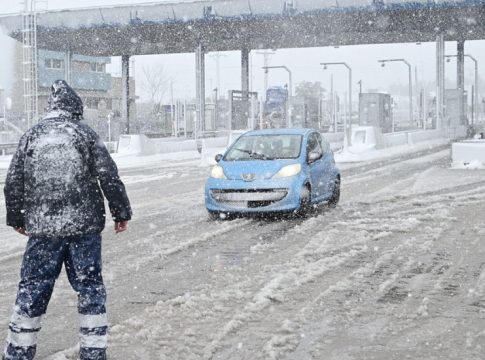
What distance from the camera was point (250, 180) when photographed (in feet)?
38.8

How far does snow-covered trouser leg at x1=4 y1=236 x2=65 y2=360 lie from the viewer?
456 centimetres

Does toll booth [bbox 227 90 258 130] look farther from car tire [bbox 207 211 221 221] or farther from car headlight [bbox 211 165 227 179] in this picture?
car tire [bbox 207 211 221 221]

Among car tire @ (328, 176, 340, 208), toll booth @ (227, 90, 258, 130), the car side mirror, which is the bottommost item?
car tire @ (328, 176, 340, 208)

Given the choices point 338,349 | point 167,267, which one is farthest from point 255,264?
point 338,349

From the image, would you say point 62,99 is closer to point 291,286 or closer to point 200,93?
point 291,286

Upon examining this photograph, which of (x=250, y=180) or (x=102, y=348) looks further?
(x=250, y=180)

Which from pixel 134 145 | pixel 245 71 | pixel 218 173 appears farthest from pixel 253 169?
pixel 245 71

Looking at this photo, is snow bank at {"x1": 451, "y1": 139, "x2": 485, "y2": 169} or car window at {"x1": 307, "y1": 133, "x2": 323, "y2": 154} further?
snow bank at {"x1": 451, "y1": 139, "x2": 485, "y2": 169}

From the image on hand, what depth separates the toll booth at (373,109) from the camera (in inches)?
1706

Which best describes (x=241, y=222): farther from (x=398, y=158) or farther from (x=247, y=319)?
(x=398, y=158)

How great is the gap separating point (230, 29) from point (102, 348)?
3472 centimetres

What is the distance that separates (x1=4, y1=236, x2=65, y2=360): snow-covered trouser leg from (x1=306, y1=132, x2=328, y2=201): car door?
8112 mm

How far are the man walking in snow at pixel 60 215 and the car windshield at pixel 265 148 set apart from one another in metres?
7.93

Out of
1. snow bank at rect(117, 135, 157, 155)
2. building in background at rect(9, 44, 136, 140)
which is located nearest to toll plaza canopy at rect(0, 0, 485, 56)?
snow bank at rect(117, 135, 157, 155)
